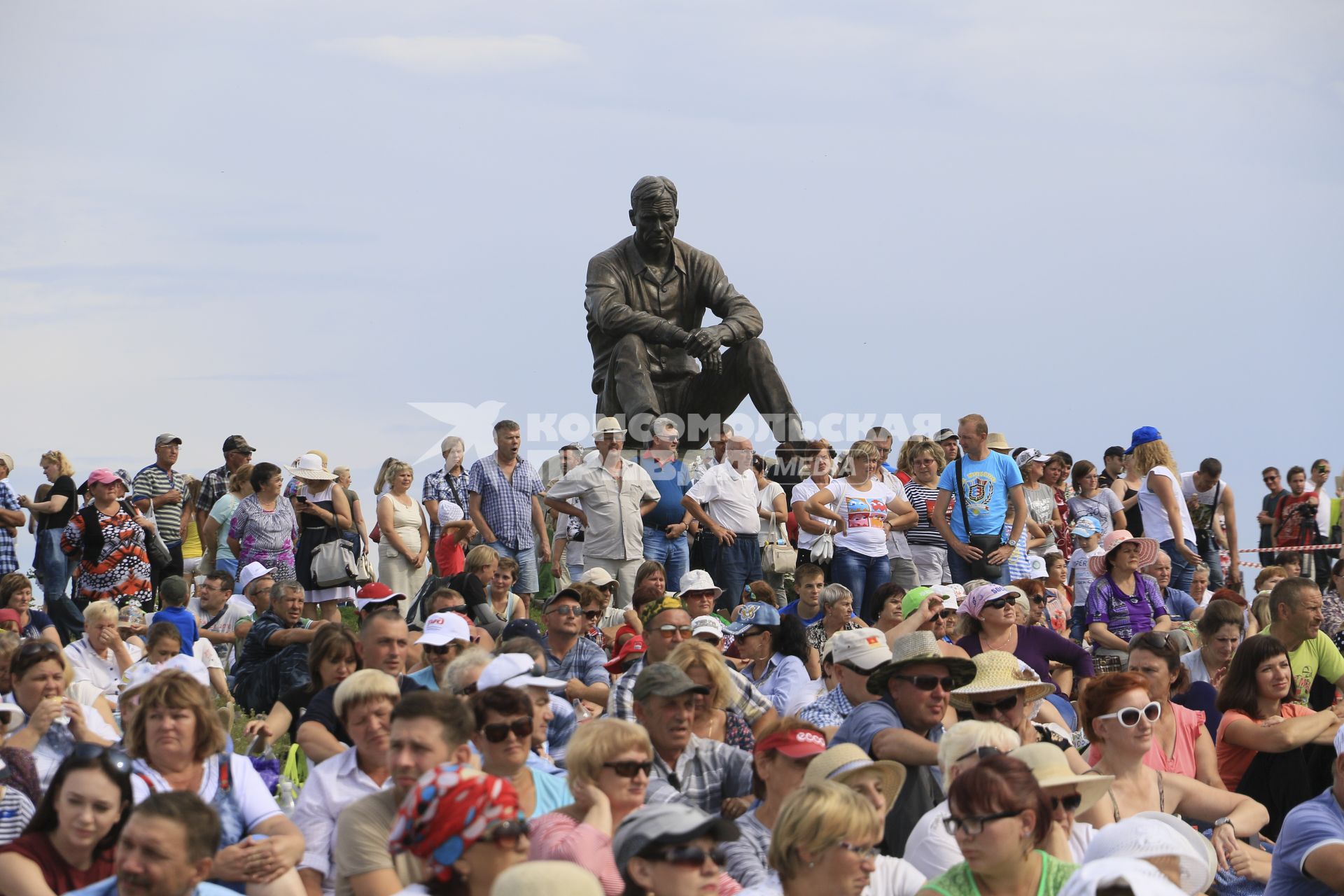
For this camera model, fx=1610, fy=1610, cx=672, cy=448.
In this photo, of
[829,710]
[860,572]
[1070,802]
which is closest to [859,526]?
[860,572]

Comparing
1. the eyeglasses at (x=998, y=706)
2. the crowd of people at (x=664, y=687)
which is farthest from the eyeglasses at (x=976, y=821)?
the eyeglasses at (x=998, y=706)

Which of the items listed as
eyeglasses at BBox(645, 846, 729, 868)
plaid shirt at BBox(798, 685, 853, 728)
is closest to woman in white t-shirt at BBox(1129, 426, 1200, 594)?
plaid shirt at BBox(798, 685, 853, 728)

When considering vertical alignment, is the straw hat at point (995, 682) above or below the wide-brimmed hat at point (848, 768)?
above

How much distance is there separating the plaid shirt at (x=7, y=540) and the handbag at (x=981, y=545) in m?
6.98

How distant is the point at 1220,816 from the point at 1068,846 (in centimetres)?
150

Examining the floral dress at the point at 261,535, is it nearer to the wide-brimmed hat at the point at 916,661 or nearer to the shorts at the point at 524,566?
the shorts at the point at 524,566

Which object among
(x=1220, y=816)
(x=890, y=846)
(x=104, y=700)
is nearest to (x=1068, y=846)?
(x=890, y=846)

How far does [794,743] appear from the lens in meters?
5.32

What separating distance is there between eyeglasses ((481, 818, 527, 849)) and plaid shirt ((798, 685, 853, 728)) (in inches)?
137

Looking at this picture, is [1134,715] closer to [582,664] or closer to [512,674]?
[512,674]

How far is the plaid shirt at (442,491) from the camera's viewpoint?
520 inches

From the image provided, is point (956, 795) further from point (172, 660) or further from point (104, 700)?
point (104, 700)

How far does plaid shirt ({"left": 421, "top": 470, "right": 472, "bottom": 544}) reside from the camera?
13.2 meters

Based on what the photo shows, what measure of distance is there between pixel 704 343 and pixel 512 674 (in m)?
9.00
